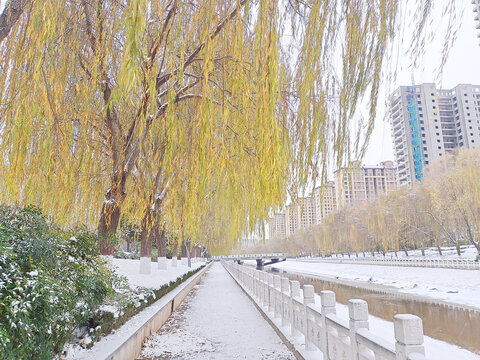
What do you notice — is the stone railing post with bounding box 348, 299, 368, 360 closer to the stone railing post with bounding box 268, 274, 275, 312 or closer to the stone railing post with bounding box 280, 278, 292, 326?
the stone railing post with bounding box 280, 278, 292, 326

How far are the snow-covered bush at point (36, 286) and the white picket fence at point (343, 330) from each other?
2025 millimetres

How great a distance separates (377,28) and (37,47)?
3100 mm

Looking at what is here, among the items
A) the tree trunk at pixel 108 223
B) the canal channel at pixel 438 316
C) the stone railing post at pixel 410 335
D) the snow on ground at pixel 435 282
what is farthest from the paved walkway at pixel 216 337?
the snow on ground at pixel 435 282

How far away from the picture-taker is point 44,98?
12.4ft

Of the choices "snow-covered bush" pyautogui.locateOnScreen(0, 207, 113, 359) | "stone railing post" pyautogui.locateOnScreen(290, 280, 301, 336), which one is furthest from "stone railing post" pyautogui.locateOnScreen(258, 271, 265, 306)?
"snow-covered bush" pyautogui.locateOnScreen(0, 207, 113, 359)

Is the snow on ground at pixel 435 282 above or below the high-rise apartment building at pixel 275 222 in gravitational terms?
below

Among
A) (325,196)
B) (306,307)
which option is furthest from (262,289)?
(325,196)

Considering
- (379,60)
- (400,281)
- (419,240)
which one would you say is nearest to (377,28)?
(379,60)

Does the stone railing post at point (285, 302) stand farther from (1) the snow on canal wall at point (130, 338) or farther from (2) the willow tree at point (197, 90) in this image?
(1) the snow on canal wall at point (130, 338)

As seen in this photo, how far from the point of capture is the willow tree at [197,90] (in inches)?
124

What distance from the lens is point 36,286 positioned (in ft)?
7.29

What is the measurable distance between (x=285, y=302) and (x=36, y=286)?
426 cm

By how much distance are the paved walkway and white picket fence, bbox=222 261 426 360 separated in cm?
45

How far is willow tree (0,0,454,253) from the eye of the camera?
3.14m
